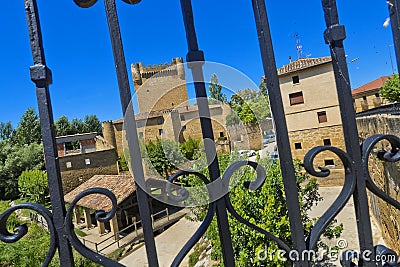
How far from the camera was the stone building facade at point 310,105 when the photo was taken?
32.8ft

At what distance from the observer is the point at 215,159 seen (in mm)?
647

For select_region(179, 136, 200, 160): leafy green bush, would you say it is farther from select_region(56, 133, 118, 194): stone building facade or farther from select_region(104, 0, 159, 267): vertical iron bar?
select_region(56, 133, 118, 194): stone building facade

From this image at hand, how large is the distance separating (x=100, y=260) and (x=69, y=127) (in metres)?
26.7

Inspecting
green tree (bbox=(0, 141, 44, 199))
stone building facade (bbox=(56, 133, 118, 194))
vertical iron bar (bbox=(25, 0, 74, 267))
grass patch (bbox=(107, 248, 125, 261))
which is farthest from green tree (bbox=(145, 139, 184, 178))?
green tree (bbox=(0, 141, 44, 199))

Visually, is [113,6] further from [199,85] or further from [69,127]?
[69,127]

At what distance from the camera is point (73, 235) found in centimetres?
56

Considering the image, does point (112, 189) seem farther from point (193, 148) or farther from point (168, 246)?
point (193, 148)

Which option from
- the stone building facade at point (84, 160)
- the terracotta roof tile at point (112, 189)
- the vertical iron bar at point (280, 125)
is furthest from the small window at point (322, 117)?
the stone building facade at point (84, 160)

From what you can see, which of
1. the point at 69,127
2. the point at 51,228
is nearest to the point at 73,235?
the point at 51,228

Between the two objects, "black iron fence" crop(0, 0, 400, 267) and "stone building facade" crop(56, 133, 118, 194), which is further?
"stone building facade" crop(56, 133, 118, 194)

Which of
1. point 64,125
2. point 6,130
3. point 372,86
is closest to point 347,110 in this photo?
point 64,125

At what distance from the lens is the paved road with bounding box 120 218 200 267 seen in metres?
7.64

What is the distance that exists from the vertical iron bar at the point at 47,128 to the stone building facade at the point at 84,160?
1558cm

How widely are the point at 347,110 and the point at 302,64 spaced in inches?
418
